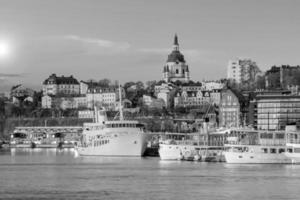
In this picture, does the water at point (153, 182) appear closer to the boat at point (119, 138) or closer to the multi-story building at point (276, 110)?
the boat at point (119, 138)

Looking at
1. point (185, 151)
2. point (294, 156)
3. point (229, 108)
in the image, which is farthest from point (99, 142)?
point (229, 108)

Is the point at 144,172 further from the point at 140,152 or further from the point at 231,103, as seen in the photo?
the point at 231,103

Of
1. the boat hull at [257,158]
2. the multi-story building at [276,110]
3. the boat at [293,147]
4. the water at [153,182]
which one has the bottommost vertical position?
the water at [153,182]

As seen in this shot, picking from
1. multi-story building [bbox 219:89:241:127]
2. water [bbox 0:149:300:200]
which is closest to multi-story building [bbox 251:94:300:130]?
multi-story building [bbox 219:89:241:127]

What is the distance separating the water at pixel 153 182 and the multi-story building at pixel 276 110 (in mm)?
76836

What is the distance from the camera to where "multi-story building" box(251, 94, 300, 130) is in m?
168

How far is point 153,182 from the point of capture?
231 ft

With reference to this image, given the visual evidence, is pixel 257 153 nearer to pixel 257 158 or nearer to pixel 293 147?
pixel 257 158

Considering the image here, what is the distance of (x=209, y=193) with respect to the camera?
61.3 metres

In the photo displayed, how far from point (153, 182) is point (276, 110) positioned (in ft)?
333

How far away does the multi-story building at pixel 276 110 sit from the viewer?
6624 inches

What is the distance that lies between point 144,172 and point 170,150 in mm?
24497

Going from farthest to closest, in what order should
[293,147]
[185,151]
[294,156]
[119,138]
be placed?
[119,138]
[185,151]
[294,156]
[293,147]

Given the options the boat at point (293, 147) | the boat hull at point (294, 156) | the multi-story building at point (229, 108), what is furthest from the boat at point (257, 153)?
the multi-story building at point (229, 108)
